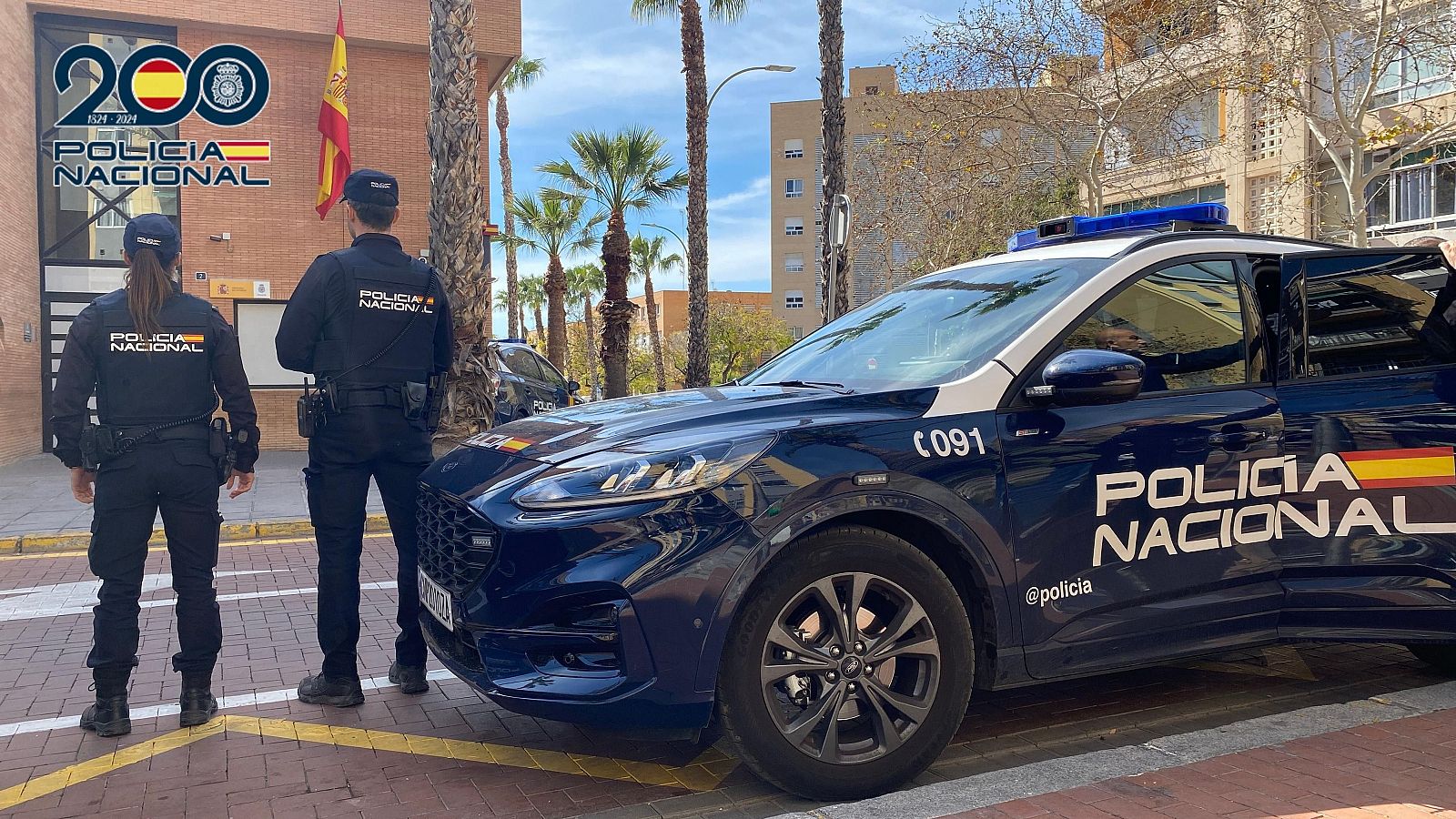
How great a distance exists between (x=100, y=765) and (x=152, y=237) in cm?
192

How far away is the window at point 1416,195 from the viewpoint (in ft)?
74.4

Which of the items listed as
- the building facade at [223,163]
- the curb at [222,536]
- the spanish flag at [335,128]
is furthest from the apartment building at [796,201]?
the curb at [222,536]

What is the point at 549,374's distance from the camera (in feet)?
54.2

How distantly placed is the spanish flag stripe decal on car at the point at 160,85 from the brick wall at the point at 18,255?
154cm

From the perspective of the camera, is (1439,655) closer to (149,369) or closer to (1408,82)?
(149,369)

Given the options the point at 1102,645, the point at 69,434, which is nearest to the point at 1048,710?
the point at 1102,645

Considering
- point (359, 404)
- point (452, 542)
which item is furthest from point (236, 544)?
point (452, 542)

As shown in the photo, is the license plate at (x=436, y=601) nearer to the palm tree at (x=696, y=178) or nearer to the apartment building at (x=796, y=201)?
the palm tree at (x=696, y=178)

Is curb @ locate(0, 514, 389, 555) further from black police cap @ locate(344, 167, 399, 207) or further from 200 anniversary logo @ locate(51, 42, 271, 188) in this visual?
200 anniversary logo @ locate(51, 42, 271, 188)

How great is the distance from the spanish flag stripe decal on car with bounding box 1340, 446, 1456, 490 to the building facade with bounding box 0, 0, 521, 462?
15.8m

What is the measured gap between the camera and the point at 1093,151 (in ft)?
59.0

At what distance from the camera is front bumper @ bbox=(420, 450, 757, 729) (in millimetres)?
3033

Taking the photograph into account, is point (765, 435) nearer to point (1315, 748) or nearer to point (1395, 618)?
point (1315, 748)

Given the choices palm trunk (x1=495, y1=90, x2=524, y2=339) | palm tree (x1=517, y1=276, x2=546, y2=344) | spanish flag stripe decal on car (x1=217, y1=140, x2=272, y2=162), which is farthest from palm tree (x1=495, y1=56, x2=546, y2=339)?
palm tree (x1=517, y1=276, x2=546, y2=344)
